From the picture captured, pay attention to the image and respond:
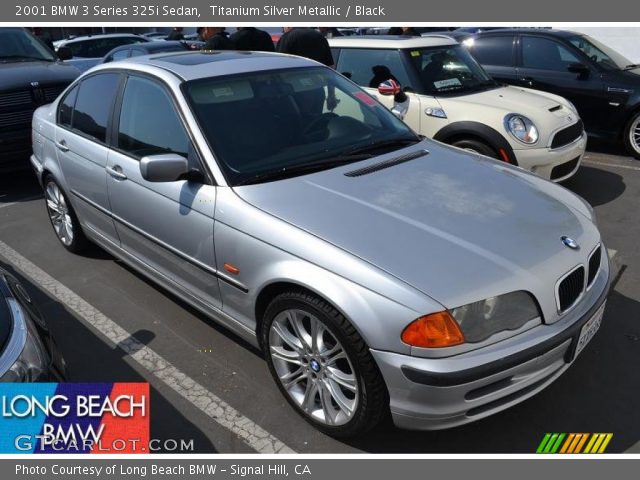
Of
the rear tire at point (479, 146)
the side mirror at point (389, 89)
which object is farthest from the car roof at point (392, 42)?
the rear tire at point (479, 146)

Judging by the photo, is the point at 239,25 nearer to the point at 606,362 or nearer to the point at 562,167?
the point at 562,167

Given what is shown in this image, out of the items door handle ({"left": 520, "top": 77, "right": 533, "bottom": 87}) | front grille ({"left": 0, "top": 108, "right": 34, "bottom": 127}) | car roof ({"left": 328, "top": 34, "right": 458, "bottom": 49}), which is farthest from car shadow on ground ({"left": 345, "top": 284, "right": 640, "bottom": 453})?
front grille ({"left": 0, "top": 108, "right": 34, "bottom": 127})

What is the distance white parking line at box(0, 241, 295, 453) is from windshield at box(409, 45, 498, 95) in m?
3.97

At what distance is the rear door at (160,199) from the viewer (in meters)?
3.08

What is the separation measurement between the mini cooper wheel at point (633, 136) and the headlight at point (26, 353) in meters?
7.08

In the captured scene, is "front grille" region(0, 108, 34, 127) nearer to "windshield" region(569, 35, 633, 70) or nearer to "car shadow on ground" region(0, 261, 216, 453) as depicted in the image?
"car shadow on ground" region(0, 261, 216, 453)

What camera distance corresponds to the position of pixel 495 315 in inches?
91.6

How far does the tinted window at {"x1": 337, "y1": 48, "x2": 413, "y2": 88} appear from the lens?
6086 mm

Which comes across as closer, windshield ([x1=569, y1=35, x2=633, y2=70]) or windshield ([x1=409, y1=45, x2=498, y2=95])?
windshield ([x1=409, y1=45, x2=498, y2=95])

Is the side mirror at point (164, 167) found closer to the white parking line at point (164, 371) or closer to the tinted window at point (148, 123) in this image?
the tinted window at point (148, 123)

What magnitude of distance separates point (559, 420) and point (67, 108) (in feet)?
13.6

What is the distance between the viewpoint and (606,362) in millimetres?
3180

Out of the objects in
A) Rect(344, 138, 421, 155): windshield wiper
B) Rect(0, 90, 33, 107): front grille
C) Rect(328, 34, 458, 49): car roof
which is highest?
Rect(328, 34, 458, 49): car roof

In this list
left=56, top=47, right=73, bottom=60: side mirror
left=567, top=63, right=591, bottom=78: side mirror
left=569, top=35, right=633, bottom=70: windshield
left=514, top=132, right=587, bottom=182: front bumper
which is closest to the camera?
left=514, top=132, right=587, bottom=182: front bumper
